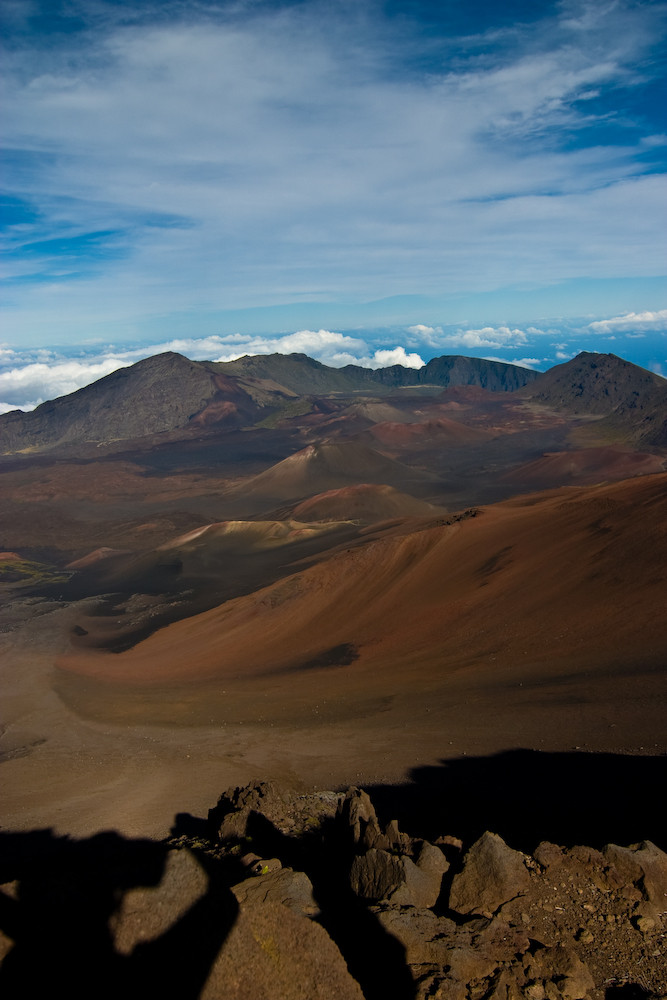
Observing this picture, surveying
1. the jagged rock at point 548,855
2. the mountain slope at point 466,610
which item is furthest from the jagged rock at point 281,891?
the mountain slope at point 466,610

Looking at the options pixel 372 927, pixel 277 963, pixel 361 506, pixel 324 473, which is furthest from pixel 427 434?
pixel 277 963

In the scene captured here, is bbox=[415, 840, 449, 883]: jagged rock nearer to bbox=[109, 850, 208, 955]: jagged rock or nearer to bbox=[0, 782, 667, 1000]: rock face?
bbox=[0, 782, 667, 1000]: rock face

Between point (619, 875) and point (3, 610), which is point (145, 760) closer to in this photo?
point (619, 875)

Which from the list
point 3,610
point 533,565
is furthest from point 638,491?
point 3,610

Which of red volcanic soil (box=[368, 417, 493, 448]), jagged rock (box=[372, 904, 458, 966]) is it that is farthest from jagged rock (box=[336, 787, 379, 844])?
red volcanic soil (box=[368, 417, 493, 448])

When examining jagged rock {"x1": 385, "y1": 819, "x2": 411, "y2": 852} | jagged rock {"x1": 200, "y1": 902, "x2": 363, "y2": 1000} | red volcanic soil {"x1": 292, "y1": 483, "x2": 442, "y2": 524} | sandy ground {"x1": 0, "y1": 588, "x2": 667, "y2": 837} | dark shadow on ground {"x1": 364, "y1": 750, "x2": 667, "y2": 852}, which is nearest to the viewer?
jagged rock {"x1": 200, "y1": 902, "x2": 363, "y2": 1000}

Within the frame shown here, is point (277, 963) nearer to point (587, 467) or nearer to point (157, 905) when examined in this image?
point (157, 905)
